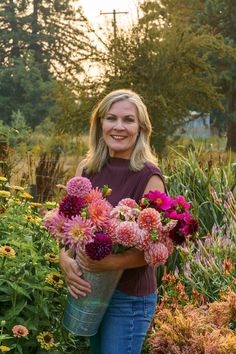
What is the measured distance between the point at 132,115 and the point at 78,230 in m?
0.72

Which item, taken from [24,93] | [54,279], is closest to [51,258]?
[54,279]

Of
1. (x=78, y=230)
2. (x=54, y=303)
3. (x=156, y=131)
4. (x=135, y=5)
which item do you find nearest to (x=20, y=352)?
(x=54, y=303)

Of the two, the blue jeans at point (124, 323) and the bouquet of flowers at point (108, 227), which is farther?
the blue jeans at point (124, 323)

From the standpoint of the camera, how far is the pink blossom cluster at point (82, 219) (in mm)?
2541

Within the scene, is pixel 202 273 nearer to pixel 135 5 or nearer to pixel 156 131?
pixel 156 131

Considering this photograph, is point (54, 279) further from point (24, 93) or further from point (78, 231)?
point (24, 93)

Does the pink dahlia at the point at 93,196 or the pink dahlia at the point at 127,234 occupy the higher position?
the pink dahlia at the point at 93,196

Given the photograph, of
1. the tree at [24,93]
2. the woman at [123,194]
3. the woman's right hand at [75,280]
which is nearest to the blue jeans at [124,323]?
the woman at [123,194]

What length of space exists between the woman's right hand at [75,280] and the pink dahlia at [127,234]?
11.1 inches

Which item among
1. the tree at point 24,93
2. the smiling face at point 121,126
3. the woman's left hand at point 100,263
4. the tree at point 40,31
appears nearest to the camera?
the woman's left hand at point 100,263

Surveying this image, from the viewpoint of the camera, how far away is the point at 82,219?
2.58m

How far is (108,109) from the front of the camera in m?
3.06

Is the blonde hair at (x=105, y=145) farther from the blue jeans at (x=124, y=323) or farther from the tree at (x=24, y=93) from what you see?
the tree at (x=24, y=93)

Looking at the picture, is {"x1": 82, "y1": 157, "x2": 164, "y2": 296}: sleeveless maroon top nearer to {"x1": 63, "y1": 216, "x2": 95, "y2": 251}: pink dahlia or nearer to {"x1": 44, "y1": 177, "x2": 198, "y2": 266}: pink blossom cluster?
{"x1": 44, "y1": 177, "x2": 198, "y2": 266}: pink blossom cluster
